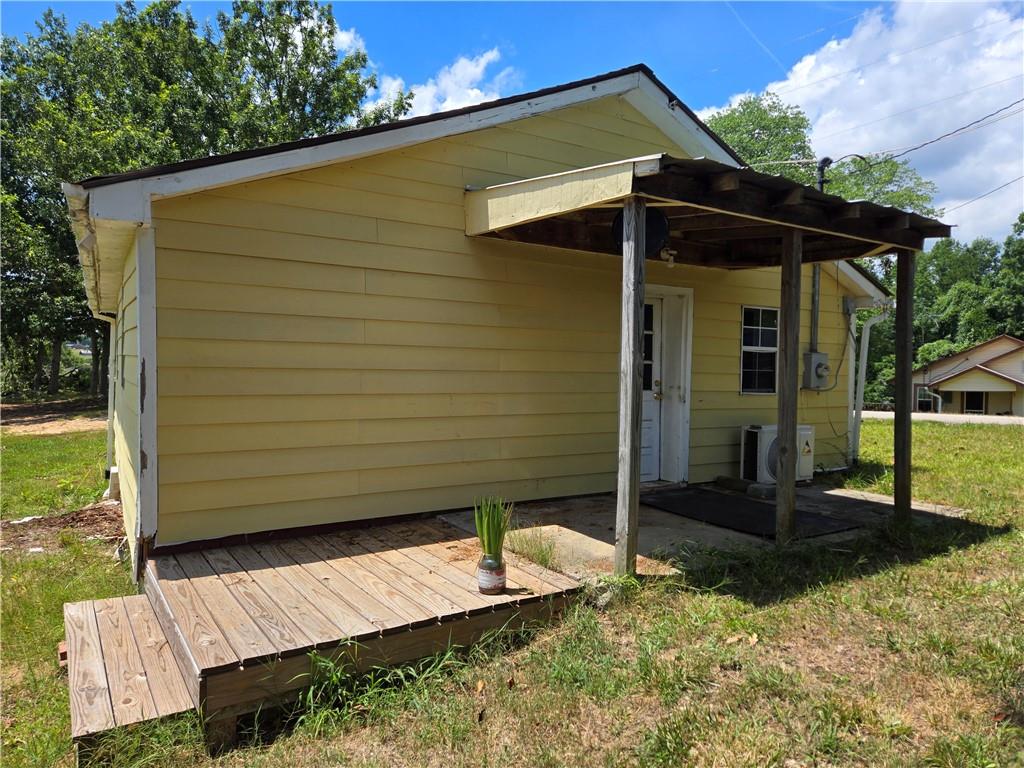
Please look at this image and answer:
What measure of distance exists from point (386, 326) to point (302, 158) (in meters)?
1.26

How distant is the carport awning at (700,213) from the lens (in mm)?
3682

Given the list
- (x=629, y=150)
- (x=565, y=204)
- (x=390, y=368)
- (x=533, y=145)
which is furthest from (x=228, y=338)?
(x=629, y=150)

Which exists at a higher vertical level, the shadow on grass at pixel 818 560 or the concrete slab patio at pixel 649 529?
the concrete slab patio at pixel 649 529

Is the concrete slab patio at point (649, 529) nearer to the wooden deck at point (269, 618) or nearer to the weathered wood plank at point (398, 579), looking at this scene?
the wooden deck at point (269, 618)

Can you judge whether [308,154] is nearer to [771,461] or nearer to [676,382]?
[676,382]

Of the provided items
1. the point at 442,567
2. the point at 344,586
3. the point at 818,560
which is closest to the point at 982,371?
the point at 818,560

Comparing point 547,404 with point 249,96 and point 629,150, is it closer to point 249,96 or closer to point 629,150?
point 629,150

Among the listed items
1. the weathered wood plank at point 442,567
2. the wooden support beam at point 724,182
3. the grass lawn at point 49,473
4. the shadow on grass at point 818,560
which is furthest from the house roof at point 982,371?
the grass lawn at point 49,473

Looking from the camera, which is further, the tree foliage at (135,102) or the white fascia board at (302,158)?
the tree foliage at (135,102)

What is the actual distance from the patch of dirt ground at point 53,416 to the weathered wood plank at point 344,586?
13.1 m

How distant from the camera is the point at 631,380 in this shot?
363cm

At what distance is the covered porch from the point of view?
3.64 metres

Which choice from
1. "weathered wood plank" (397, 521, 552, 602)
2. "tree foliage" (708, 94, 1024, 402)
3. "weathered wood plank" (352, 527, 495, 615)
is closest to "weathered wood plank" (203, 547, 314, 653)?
"weathered wood plank" (352, 527, 495, 615)

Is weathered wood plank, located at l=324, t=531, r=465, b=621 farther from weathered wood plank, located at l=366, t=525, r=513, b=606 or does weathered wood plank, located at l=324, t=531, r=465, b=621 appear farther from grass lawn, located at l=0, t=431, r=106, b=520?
grass lawn, located at l=0, t=431, r=106, b=520
